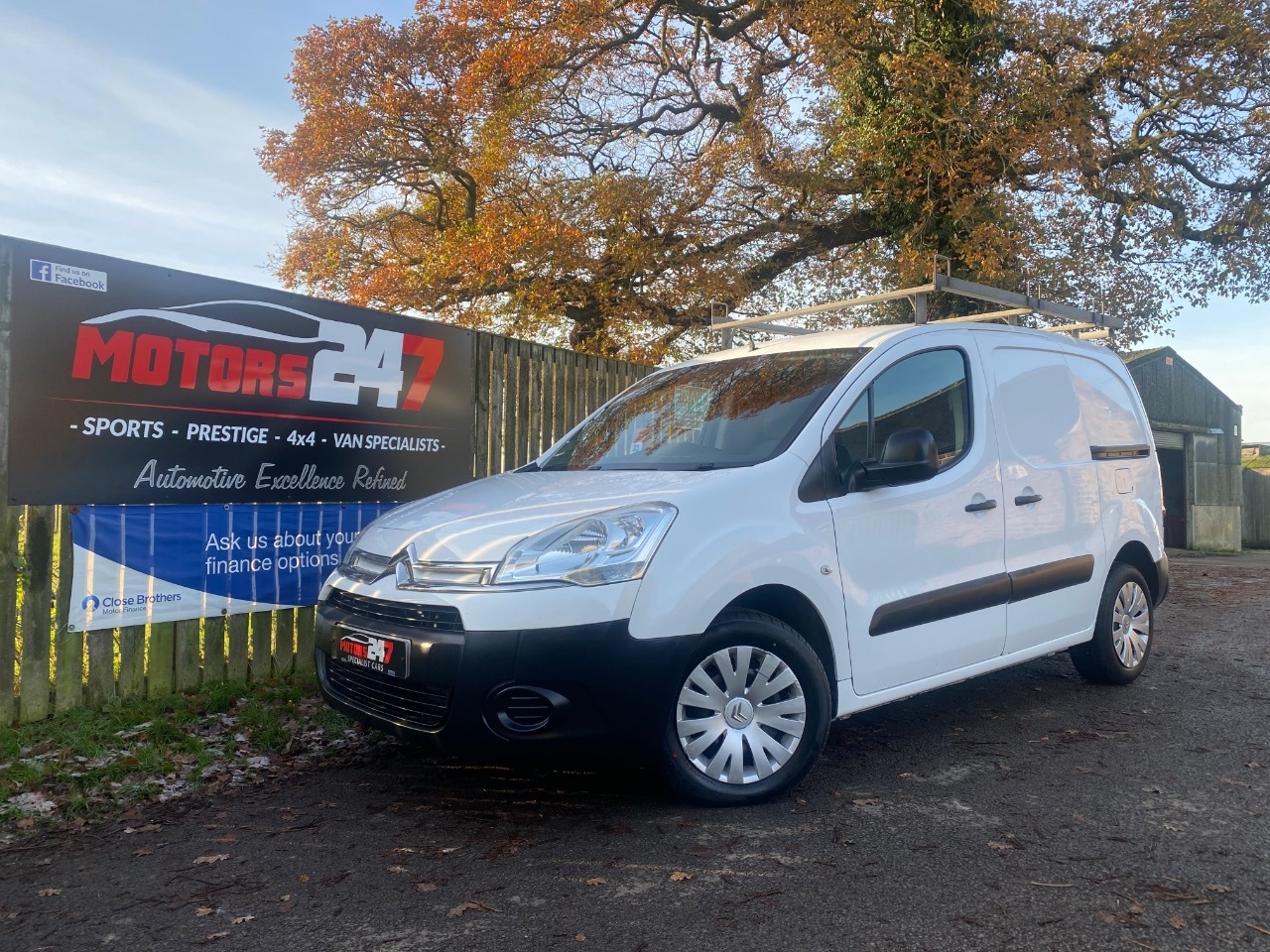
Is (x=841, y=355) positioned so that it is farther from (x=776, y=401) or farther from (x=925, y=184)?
(x=925, y=184)

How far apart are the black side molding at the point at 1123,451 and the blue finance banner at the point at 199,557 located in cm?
455

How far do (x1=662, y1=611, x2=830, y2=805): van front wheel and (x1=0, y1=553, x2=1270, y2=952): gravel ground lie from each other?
5.3 inches

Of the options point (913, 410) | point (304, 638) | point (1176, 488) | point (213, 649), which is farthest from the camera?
point (1176, 488)

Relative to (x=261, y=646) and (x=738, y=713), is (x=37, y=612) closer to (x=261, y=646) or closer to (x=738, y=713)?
(x=261, y=646)

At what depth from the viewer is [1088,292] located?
1623 cm

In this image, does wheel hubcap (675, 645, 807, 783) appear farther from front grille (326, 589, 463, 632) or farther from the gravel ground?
front grille (326, 589, 463, 632)

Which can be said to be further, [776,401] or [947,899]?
[776,401]

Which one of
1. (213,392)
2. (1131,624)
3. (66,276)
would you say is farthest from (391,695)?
(1131,624)

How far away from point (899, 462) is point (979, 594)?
1.05 m

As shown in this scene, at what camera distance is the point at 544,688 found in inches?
138

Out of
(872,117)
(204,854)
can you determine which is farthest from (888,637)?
(872,117)

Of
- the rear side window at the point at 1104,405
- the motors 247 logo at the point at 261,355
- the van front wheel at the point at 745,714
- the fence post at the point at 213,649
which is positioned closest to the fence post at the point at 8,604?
the motors 247 logo at the point at 261,355

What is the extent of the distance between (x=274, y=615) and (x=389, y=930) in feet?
11.4

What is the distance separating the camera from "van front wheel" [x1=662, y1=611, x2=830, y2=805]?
3.67 meters
